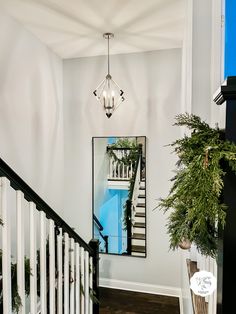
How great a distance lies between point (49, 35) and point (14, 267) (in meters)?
2.85

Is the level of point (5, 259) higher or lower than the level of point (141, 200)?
higher

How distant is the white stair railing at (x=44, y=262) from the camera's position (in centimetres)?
140

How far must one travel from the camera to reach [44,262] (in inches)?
68.0

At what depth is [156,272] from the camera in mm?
4078

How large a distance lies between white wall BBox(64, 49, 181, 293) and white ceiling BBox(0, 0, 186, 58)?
1.01 ft

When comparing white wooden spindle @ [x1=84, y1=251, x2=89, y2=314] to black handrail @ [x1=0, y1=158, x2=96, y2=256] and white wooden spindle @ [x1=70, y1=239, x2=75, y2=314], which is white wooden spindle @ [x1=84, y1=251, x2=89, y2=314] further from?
black handrail @ [x1=0, y1=158, x2=96, y2=256]

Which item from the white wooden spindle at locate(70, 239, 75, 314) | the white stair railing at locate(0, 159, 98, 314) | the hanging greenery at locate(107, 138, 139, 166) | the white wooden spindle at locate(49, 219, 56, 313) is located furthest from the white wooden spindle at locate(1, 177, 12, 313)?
the hanging greenery at locate(107, 138, 139, 166)

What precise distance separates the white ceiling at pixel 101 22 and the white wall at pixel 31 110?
0.22 m

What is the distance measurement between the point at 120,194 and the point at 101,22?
2353 millimetres

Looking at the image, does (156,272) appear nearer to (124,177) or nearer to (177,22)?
(124,177)

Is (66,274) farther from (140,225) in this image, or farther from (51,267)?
(140,225)

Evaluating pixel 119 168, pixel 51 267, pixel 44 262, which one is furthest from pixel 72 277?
pixel 119 168

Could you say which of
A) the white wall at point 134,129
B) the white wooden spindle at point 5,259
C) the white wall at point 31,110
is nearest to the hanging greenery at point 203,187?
the white wooden spindle at point 5,259

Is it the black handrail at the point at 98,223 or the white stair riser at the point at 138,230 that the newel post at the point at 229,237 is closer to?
the white stair riser at the point at 138,230
